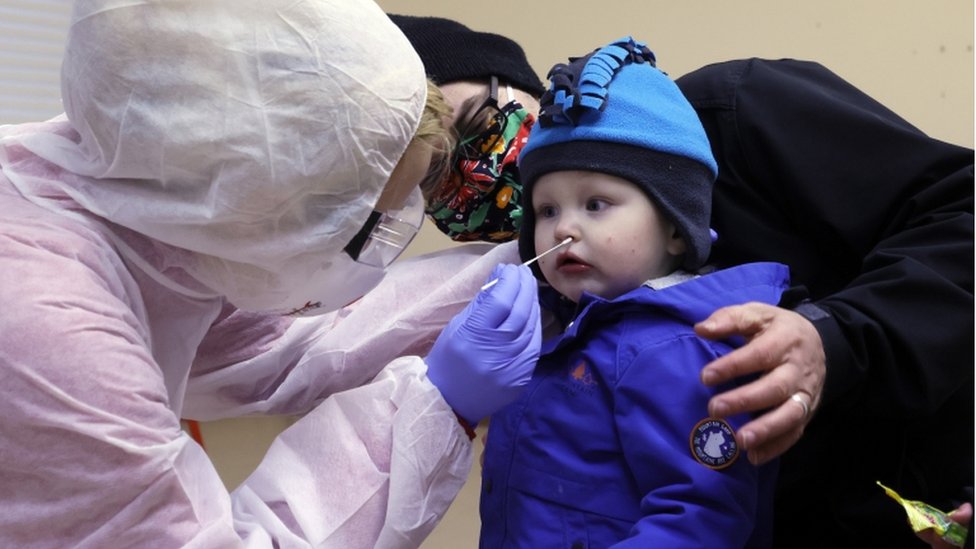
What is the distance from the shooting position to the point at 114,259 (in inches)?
46.9

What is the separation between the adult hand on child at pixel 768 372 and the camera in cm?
100

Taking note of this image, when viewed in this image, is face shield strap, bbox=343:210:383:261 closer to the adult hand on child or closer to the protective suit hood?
the protective suit hood

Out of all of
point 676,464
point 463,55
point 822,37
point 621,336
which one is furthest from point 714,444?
point 822,37

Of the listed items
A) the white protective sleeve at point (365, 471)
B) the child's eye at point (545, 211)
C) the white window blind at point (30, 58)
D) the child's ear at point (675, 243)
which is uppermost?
the child's ear at point (675, 243)

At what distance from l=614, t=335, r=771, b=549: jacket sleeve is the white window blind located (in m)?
1.97

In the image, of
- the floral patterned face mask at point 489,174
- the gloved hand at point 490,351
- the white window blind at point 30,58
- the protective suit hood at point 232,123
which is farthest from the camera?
the white window blind at point 30,58

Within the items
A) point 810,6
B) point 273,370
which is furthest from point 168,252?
point 810,6

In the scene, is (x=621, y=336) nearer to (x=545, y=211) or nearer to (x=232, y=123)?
(x=545, y=211)

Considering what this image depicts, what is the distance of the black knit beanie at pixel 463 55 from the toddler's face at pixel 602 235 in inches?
11.7

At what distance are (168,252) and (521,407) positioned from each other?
46 centimetres

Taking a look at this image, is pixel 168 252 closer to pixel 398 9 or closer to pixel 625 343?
pixel 625 343

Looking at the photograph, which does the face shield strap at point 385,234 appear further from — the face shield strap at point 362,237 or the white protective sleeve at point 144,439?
the white protective sleeve at point 144,439

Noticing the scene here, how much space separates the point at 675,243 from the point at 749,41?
1.12 m

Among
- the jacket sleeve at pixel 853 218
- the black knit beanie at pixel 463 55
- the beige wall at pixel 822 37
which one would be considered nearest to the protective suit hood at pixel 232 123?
the black knit beanie at pixel 463 55
